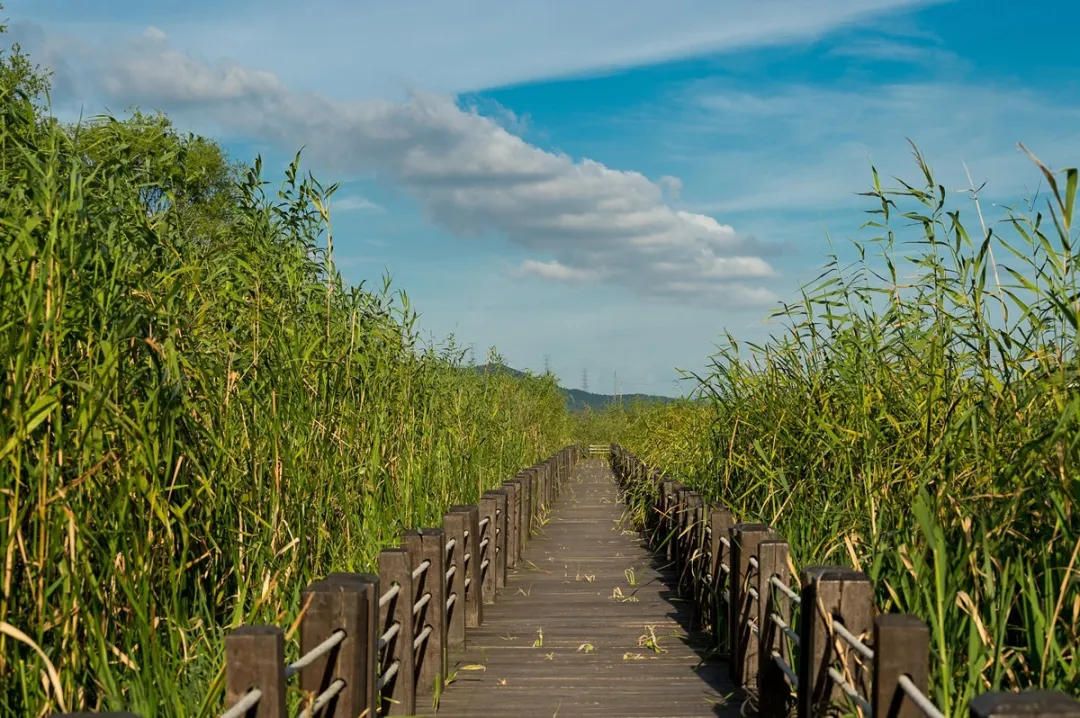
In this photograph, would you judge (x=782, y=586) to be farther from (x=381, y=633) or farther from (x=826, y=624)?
(x=381, y=633)

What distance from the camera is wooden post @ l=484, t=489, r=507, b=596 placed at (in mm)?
7314

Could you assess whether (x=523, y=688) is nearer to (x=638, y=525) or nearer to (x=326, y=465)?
(x=326, y=465)

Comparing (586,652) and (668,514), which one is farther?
(668,514)

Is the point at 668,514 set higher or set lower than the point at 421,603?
higher

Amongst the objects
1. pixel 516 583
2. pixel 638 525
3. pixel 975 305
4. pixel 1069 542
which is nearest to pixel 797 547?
pixel 975 305

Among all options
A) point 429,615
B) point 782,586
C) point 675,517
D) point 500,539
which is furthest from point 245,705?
point 675,517

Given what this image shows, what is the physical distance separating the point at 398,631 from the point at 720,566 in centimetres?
207

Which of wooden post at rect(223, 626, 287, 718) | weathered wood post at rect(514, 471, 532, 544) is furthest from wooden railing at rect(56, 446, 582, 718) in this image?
weathered wood post at rect(514, 471, 532, 544)

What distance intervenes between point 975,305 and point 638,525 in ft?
25.6

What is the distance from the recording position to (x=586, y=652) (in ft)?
18.9

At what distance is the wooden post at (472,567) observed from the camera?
5.94 m

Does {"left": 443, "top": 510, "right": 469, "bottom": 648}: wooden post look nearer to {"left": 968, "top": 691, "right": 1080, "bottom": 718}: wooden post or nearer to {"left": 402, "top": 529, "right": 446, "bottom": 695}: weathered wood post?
{"left": 402, "top": 529, "right": 446, "bottom": 695}: weathered wood post

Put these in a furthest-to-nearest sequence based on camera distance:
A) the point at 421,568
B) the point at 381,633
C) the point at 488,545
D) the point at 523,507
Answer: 1. the point at 523,507
2. the point at 488,545
3. the point at 421,568
4. the point at 381,633

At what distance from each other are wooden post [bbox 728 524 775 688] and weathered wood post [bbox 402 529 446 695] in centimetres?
143
